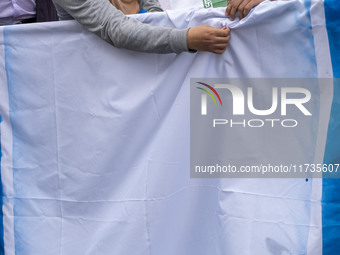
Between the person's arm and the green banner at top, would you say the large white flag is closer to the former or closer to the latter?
the person's arm

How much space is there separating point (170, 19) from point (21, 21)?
123 cm

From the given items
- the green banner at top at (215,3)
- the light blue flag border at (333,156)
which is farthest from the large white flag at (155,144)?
the green banner at top at (215,3)

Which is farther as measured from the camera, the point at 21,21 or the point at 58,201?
the point at 21,21

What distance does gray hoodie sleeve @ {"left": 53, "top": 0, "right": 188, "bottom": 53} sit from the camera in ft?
6.40

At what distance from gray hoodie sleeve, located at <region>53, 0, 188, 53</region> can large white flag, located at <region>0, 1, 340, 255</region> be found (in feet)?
0.30

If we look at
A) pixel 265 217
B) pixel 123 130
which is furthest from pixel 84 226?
pixel 265 217

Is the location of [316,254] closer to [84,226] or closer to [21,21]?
[84,226]

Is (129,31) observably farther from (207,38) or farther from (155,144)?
(155,144)

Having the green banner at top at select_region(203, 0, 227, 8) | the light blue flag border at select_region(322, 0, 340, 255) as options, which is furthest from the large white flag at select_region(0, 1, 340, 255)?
the green banner at top at select_region(203, 0, 227, 8)

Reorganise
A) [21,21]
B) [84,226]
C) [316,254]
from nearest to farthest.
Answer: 1. [316,254]
2. [84,226]
3. [21,21]

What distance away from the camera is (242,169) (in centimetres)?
202

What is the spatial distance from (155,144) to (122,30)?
44cm

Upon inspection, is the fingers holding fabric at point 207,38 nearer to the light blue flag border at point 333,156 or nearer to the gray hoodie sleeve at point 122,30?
the gray hoodie sleeve at point 122,30

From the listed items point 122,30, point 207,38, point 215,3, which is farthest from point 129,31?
point 215,3
